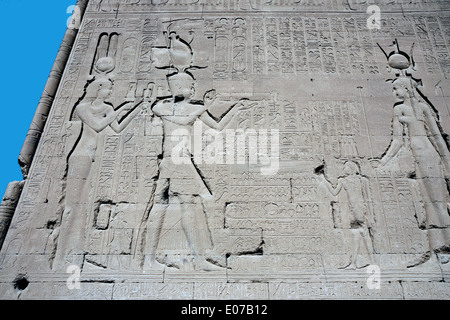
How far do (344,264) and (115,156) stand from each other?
3.07 m

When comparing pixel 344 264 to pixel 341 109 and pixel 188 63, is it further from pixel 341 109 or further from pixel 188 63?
pixel 188 63

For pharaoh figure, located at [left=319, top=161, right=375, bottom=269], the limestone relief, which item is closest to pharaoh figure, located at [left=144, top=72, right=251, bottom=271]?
the limestone relief

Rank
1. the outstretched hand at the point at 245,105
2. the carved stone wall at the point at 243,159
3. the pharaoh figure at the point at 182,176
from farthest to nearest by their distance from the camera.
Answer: the outstretched hand at the point at 245,105, the pharaoh figure at the point at 182,176, the carved stone wall at the point at 243,159

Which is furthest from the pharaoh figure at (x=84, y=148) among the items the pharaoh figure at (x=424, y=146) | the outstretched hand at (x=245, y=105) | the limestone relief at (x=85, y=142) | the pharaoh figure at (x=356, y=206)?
the pharaoh figure at (x=424, y=146)

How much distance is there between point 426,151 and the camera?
4.82 metres

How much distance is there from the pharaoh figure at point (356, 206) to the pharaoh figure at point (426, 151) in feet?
1.37

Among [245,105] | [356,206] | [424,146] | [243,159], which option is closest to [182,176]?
[243,159]

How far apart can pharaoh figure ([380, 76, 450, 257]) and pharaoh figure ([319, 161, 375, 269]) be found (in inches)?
16.4

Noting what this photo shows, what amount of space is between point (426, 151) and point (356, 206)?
1.22 m

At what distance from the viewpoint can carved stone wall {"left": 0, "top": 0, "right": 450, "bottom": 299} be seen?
14.0 ft

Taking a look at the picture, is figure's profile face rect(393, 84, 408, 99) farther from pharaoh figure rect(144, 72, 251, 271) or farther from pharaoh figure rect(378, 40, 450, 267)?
→ pharaoh figure rect(144, 72, 251, 271)

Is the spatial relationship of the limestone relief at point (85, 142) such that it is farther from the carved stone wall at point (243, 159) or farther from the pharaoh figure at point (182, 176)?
the pharaoh figure at point (182, 176)

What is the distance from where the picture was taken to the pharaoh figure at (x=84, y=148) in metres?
4.45
